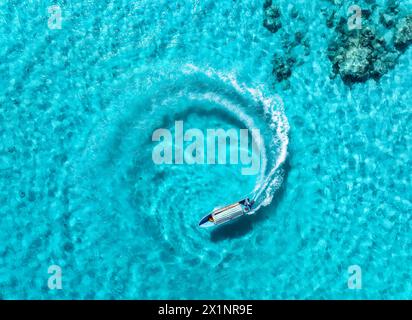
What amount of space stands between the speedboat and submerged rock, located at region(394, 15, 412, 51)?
618 cm

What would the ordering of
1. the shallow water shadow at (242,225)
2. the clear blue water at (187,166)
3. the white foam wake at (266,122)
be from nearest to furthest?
1. the clear blue water at (187,166)
2. the shallow water shadow at (242,225)
3. the white foam wake at (266,122)

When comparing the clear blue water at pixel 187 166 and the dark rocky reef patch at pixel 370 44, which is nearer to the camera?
the clear blue water at pixel 187 166

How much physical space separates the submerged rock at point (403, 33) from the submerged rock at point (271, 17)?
337 centimetres

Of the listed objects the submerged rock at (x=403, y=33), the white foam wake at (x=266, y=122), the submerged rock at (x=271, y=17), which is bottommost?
the white foam wake at (x=266, y=122)

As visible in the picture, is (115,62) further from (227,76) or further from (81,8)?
(227,76)

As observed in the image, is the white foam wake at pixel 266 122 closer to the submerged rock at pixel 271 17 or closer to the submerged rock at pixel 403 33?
the submerged rock at pixel 271 17

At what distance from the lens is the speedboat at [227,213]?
49.7 feet

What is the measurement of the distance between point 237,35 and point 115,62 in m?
3.63

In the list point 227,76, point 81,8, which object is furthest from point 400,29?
point 81,8

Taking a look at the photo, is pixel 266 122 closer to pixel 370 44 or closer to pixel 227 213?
pixel 227 213

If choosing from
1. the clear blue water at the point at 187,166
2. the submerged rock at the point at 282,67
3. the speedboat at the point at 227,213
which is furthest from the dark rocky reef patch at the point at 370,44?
the speedboat at the point at 227,213

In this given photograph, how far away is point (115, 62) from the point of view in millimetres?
15703

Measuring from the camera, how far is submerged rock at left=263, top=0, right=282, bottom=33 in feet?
51.5

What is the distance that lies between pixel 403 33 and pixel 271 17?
12.5ft
